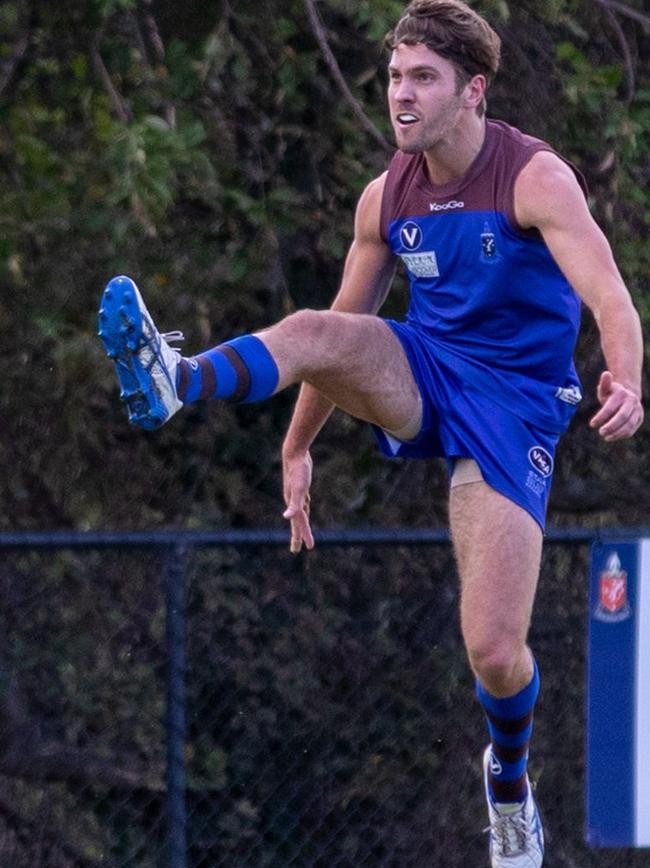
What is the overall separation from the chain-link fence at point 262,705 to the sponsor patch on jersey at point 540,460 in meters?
0.73

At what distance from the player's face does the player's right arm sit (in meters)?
0.33

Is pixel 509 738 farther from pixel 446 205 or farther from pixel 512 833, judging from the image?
pixel 446 205

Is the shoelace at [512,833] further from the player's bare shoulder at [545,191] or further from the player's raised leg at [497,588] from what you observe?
the player's bare shoulder at [545,191]

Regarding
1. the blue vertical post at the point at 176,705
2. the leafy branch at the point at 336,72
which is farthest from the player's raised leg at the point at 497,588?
the leafy branch at the point at 336,72

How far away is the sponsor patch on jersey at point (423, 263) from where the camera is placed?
4383mm

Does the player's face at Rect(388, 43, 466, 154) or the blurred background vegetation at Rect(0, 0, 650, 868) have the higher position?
the player's face at Rect(388, 43, 466, 154)

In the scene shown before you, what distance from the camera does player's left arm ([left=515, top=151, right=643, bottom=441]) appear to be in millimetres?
3719

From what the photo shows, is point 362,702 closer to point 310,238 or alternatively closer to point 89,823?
point 89,823

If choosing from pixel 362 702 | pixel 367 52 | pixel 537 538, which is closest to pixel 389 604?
pixel 362 702

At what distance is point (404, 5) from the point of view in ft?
19.2

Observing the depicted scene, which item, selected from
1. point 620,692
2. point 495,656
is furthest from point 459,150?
point 620,692

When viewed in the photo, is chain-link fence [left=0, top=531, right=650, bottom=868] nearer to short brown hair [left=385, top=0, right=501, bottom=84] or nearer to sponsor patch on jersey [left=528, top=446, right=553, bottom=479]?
sponsor patch on jersey [left=528, top=446, right=553, bottom=479]

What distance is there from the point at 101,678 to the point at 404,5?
2.42m

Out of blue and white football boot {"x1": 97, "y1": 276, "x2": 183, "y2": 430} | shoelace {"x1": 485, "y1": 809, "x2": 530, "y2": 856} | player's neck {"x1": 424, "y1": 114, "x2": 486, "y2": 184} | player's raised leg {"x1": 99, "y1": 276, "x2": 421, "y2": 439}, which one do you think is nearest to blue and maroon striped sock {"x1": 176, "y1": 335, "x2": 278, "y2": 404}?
player's raised leg {"x1": 99, "y1": 276, "x2": 421, "y2": 439}
